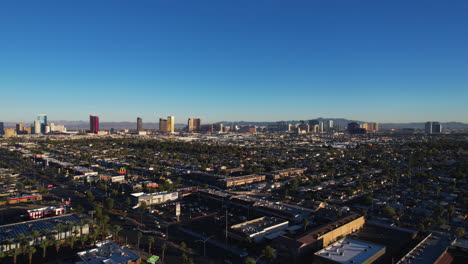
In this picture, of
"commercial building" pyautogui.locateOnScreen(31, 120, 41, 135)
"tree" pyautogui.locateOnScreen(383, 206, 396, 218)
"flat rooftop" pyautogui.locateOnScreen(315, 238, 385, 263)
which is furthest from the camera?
"commercial building" pyautogui.locateOnScreen(31, 120, 41, 135)

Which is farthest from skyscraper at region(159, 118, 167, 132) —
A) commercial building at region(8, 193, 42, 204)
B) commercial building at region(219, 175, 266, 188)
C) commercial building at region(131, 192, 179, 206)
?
commercial building at region(131, 192, 179, 206)

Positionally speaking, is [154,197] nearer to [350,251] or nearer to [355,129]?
[350,251]

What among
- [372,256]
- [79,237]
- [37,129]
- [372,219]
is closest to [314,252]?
[372,256]

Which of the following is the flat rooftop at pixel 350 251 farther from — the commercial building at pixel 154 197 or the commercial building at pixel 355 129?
the commercial building at pixel 355 129

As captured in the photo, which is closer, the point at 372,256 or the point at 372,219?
the point at 372,256

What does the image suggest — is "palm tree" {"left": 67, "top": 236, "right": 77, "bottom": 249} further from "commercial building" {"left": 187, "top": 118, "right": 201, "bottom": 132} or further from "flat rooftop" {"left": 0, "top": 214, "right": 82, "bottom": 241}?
"commercial building" {"left": 187, "top": 118, "right": 201, "bottom": 132}

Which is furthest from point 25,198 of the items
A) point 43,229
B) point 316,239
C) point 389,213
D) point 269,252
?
point 389,213

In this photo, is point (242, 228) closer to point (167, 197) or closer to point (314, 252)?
point (314, 252)
